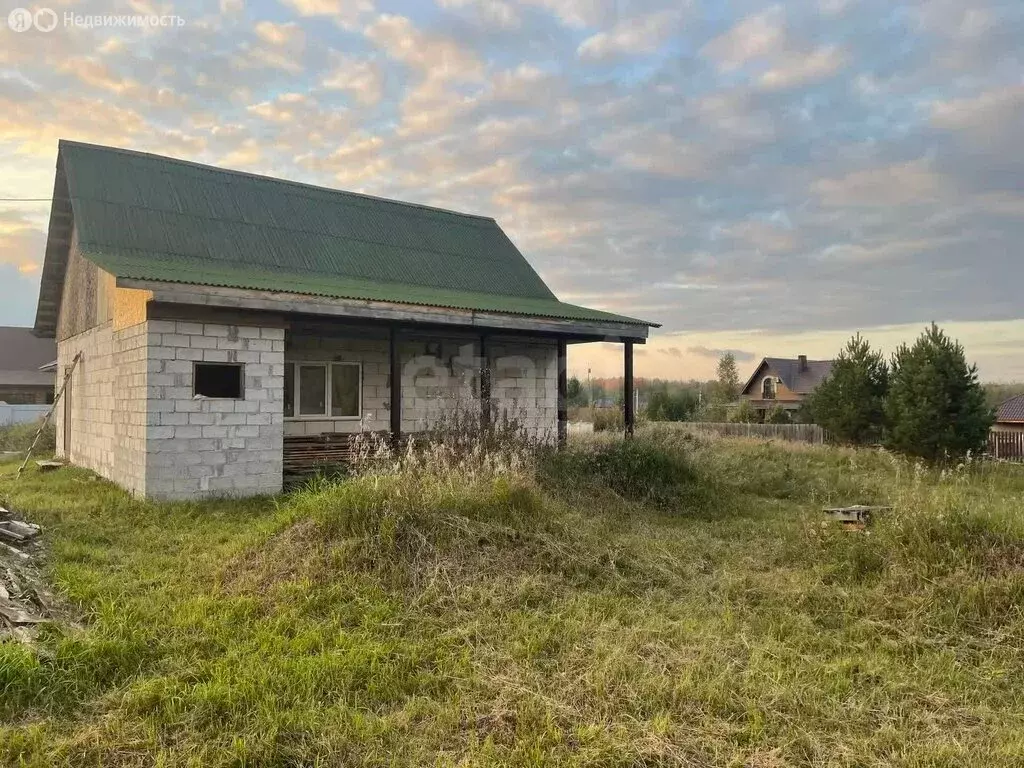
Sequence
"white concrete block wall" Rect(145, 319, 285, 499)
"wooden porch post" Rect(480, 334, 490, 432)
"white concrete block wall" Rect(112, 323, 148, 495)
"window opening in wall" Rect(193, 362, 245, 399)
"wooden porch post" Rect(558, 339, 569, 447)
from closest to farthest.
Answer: "white concrete block wall" Rect(145, 319, 285, 499)
"white concrete block wall" Rect(112, 323, 148, 495)
"window opening in wall" Rect(193, 362, 245, 399)
"wooden porch post" Rect(480, 334, 490, 432)
"wooden porch post" Rect(558, 339, 569, 447)

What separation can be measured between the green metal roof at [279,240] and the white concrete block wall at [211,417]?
81cm

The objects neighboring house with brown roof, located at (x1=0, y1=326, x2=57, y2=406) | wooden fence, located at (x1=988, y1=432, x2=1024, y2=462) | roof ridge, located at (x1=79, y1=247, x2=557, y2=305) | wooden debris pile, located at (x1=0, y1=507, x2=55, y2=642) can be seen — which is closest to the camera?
wooden debris pile, located at (x1=0, y1=507, x2=55, y2=642)

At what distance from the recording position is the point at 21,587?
16.4 ft

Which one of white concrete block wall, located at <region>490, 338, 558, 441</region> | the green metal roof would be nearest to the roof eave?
the green metal roof

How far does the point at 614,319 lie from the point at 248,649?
9.83 metres

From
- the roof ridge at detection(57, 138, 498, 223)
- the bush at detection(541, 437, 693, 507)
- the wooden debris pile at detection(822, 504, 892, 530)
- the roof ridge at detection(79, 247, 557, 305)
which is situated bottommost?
the wooden debris pile at detection(822, 504, 892, 530)

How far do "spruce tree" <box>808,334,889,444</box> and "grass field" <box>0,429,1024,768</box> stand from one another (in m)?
13.2

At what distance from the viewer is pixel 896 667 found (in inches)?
164

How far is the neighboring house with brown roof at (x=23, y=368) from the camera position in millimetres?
32000

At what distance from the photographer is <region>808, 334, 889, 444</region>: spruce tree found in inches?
758

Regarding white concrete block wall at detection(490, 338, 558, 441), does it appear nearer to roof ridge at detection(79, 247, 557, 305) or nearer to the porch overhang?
the porch overhang

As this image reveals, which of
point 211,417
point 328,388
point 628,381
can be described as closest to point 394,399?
point 328,388

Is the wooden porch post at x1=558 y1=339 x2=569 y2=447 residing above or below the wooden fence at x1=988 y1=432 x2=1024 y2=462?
above

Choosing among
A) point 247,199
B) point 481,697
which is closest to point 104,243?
point 247,199
